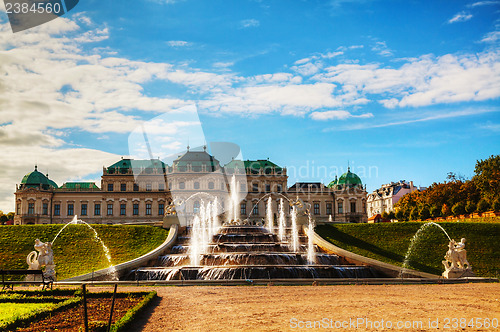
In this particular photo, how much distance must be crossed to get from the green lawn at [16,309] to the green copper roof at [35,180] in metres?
67.3

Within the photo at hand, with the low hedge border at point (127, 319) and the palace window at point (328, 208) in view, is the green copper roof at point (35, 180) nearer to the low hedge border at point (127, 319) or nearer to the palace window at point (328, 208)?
the palace window at point (328, 208)

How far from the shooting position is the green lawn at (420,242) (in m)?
32.7

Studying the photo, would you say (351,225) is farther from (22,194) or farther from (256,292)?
(22,194)

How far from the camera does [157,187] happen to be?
268 ft

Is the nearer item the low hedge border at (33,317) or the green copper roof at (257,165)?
the low hedge border at (33,317)

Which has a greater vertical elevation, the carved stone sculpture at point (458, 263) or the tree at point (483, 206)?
the tree at point (483, 206)

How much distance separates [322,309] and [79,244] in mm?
A: 25563

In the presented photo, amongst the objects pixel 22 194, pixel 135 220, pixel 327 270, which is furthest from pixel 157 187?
pixel 327 270

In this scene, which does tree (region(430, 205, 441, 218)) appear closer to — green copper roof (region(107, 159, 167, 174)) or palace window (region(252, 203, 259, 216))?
palace window (region(252, 203, 259, 216))

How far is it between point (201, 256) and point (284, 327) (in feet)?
68.1

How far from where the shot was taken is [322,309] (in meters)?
14.9

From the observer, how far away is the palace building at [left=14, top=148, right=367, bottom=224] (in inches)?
3029

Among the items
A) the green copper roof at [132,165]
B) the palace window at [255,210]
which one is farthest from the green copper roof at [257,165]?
the green copper roof at [132,165]

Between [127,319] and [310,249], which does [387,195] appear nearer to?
[310,249]
